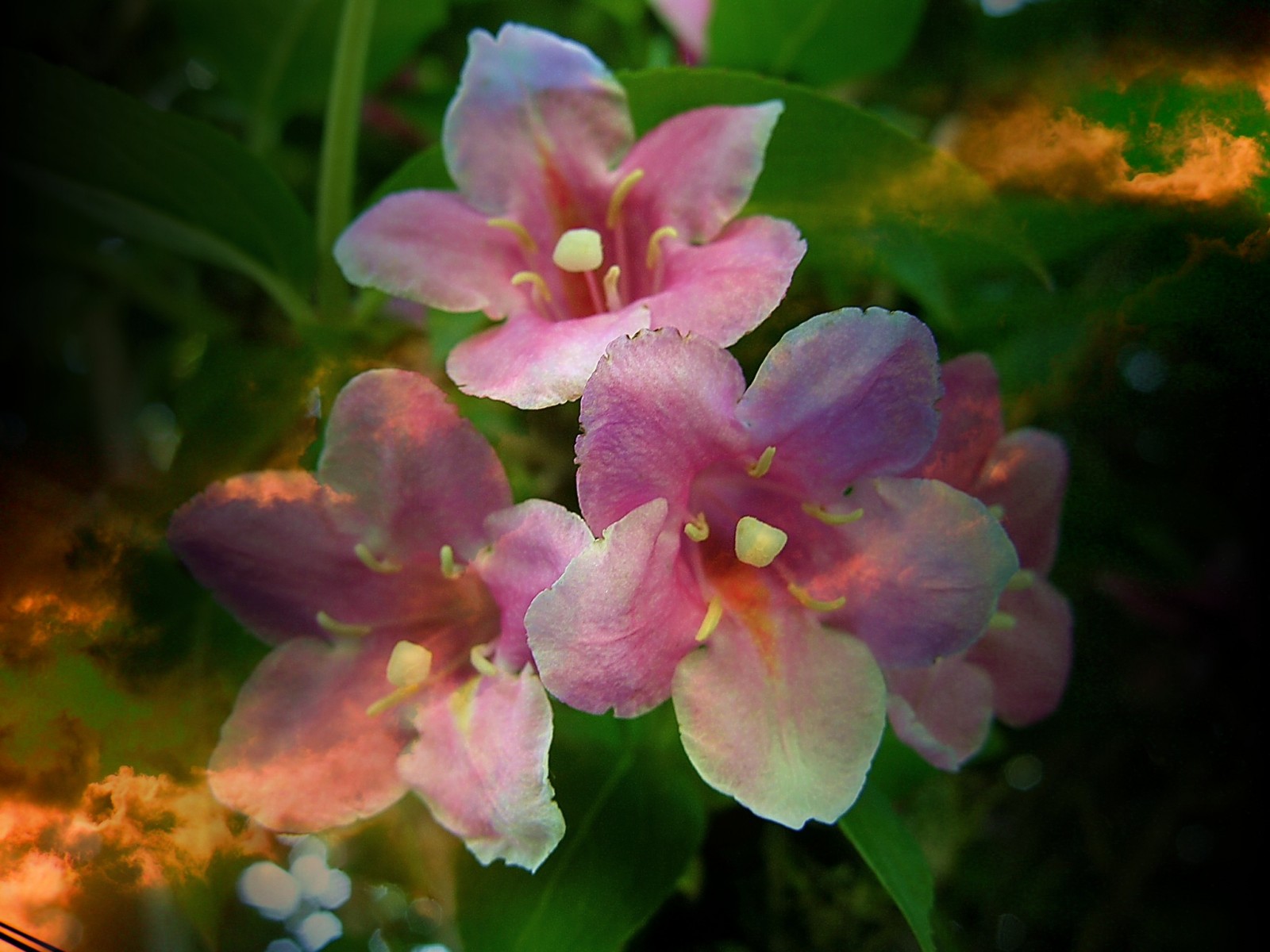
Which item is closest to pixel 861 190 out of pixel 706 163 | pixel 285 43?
pixel 706 163

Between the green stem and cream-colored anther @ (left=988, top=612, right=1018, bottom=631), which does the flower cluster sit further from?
the green stem

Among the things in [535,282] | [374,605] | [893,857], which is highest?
[535,282]

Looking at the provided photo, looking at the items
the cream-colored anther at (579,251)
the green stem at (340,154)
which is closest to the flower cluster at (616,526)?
the cream-colored anther at (579,251)

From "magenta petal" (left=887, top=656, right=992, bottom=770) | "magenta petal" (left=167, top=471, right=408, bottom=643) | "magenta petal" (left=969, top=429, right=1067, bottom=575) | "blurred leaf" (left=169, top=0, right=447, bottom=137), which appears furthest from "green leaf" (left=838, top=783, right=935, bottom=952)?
"blurred leaf" (left=169, top=0, right=447, bottom=137)

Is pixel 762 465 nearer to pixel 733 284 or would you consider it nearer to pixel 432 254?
pixel 733 284

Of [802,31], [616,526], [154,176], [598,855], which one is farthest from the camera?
[802,31]

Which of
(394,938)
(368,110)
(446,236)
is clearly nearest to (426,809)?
(394,938)
